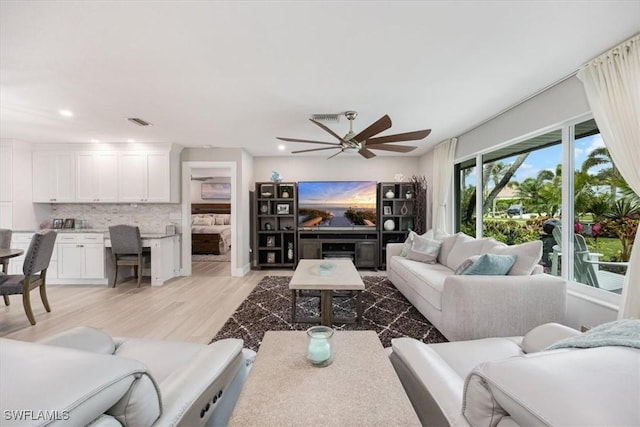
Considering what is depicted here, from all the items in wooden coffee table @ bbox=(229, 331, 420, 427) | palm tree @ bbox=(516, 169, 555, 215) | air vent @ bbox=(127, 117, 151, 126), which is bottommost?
wooden coffee table @ bbox=(229, 331, 420, 427)

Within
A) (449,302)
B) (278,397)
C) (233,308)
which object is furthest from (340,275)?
(278,397)

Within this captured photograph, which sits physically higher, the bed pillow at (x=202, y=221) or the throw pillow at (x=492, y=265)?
the bed pillow at (x=202, y=221)

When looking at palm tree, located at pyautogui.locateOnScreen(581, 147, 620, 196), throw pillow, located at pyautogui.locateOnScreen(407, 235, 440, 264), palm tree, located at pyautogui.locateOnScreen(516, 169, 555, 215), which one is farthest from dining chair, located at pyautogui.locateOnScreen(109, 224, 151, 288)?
palm tree, located at pyautogui.locateOnScreen(581, 147, 620, 196)

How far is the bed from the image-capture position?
7121 millimetres

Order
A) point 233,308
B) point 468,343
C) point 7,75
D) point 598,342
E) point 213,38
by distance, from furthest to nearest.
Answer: point 233,308, point 7,75, point 213,38, point 468,343, point 598,342

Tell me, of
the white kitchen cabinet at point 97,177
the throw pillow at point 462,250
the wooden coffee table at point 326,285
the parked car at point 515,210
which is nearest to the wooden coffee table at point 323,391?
the wooden coffee table at point 326,285

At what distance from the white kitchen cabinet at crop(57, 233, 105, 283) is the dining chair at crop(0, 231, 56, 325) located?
49.8 inches

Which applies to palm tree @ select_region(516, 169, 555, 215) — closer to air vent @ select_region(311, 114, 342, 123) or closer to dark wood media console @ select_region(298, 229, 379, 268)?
air vent @ select_region(311, 114, 342, 123)

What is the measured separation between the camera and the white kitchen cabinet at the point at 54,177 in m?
4.77

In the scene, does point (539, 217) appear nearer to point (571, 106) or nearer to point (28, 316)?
point (571, 106)

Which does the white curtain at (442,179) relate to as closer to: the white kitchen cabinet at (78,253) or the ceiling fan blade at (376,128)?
the ceiling fan blade at (376,128)

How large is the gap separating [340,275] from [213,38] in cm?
242

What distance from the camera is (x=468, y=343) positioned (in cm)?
161

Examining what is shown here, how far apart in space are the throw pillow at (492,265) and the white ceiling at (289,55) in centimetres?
166
